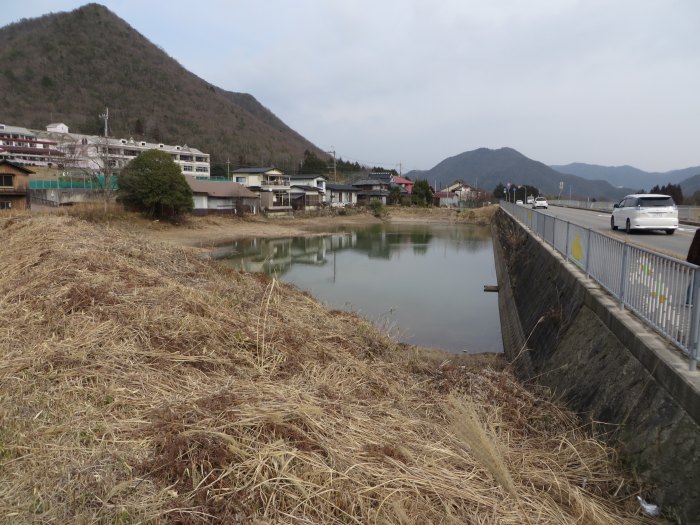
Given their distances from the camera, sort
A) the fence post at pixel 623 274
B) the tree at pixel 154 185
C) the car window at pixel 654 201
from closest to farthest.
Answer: the fence post at pixel 623 274, the car window at pixel 654 201, the tree at pixel 154 185

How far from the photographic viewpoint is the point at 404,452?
10.6 ft

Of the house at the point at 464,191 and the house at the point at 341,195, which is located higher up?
the house at the point at 464,191

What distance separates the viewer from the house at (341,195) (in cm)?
5988

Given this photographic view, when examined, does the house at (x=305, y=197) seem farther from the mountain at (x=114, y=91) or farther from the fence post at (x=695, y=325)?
the fence post at (x=695, y=325)


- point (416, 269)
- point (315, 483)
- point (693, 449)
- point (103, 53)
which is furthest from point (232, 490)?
point (103, 53)

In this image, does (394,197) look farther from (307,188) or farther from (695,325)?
(695,325)

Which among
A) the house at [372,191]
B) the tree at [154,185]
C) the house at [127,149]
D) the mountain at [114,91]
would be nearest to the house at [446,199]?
the house at [372,191]

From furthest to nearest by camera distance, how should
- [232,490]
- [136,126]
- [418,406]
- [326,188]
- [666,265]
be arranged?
[136,126] < [326,188] < [418,406] < [666,265] < [232,490]

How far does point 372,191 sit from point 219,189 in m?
28.2

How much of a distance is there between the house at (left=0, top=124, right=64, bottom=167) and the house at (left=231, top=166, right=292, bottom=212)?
1217 inches

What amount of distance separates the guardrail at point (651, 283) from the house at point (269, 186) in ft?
144

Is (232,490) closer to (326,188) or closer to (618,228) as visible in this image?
(618,228)

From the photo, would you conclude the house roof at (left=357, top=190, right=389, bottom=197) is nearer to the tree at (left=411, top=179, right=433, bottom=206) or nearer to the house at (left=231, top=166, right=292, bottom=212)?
the tree at (left=411, top=179, right=433, bottom=206)

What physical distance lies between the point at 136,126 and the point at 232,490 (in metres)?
97.9
